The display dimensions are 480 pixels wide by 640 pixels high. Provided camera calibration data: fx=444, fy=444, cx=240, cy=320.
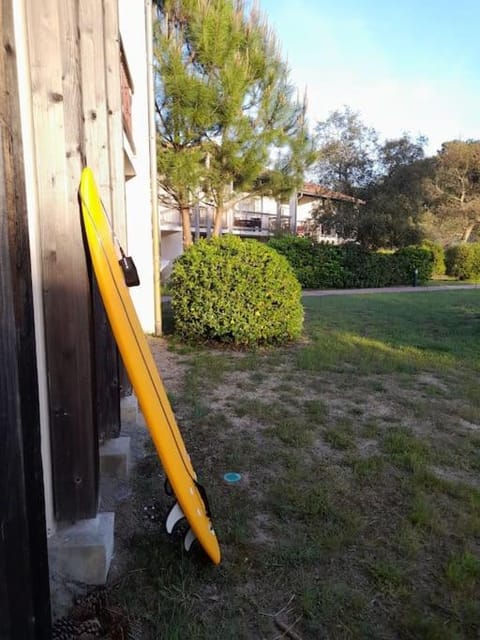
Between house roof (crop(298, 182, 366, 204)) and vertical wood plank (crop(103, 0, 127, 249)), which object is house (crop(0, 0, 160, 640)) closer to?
vertical wood plank (crop(103, 0, 127, 249))

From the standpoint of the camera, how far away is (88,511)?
1915mm

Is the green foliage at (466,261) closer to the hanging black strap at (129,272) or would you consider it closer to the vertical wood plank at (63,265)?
the hanging black strap at (129,272)

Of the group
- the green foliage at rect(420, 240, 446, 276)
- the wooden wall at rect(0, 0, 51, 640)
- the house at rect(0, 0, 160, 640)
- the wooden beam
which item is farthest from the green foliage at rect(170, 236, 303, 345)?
the green foliage at rect(420, 240, 446, 276)

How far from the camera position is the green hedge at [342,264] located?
650 inches

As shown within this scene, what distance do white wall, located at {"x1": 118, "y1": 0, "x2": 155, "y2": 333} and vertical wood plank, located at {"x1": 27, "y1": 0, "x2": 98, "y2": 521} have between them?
17.1 feet

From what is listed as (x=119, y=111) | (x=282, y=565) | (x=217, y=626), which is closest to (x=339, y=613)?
(x=282, y=565)

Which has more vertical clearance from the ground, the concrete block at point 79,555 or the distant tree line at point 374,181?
the distant tree line at point 374,181

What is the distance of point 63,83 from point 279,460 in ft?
8.11

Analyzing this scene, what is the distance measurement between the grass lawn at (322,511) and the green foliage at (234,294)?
1.19 meters

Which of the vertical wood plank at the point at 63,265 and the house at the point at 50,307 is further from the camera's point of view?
the vertical wood plank at the point at 63,265

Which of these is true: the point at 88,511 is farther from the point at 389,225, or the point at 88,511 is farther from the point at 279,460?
the point at 389,225

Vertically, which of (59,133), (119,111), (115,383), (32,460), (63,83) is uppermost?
(119,111)

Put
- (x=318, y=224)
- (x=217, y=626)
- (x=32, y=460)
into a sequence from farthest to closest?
1. (x=318, y=224)
2. (x=217, y=626)
3. (x=32, y=460)

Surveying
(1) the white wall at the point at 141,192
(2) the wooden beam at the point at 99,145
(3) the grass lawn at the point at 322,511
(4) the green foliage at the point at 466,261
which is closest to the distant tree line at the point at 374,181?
(4) the green foliage at the point at 466,261
